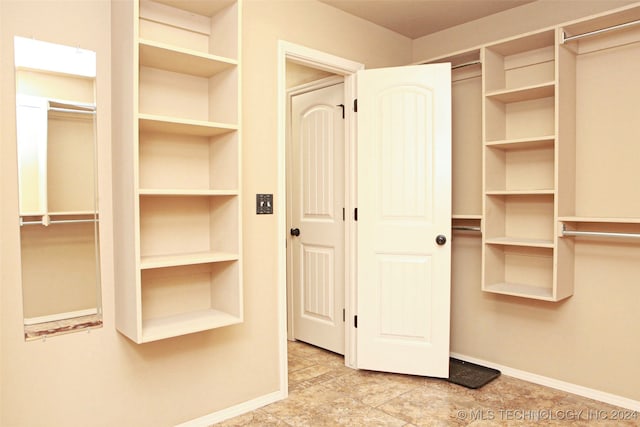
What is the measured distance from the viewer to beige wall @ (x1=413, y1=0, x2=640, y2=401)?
264 centimetres

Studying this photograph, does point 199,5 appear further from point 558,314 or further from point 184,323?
point 558,314

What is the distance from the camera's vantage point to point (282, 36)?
9.07 feet

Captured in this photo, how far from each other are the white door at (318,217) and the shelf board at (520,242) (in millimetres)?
1115

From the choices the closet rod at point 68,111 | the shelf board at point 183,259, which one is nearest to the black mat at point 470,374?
the shelf board at point 183,259

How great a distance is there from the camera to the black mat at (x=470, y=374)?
116 inches

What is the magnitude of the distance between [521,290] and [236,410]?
1969 millimetres

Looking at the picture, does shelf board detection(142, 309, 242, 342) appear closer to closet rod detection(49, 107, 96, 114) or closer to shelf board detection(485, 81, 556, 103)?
closet rod detection(49, 107, 96, 114)

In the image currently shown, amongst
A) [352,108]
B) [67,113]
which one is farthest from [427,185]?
[67,113]

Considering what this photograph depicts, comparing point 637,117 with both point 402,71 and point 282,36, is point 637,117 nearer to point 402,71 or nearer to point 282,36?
point 402,71

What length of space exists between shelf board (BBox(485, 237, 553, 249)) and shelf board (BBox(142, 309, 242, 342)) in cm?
176

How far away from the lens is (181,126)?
214 centimetres

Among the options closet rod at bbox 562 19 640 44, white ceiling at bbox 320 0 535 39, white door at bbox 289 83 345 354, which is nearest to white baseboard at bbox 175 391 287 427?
white door at bbox 289 83 345 354

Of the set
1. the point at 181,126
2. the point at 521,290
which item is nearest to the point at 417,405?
the point at 521,290

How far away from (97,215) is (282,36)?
1.55 meters
